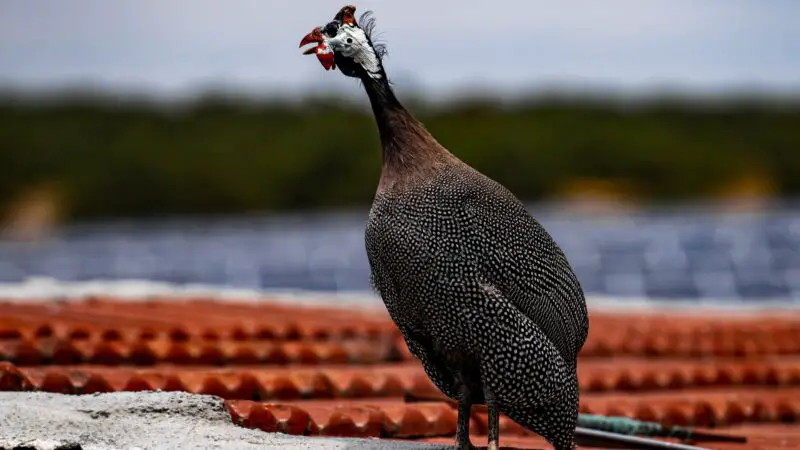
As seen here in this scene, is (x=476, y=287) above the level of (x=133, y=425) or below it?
above

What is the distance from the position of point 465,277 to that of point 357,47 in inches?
36.9

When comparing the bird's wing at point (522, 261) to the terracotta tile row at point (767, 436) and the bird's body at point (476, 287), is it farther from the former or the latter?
the terracotta tile row at point (767, 436)

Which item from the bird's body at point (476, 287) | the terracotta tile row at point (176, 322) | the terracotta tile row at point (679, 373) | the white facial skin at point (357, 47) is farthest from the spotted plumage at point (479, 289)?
the terracotta tile row at point (176, 322)

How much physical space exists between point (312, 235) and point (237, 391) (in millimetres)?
14223

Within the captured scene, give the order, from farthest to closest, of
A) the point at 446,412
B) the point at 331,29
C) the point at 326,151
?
the point at 326,151, the point at 446,412, the point at 331,29

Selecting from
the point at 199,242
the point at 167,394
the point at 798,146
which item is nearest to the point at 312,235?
the point at 199,242

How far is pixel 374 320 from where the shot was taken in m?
8.98

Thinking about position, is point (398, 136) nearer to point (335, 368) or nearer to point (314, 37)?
point (314, 37)

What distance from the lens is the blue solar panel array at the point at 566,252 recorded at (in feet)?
45.9

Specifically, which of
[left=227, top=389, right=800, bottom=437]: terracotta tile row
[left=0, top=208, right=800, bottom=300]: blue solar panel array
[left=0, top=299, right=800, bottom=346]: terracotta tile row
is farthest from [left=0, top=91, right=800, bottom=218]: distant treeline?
[left=227, top=389, right=800, bottom=437]: terracotta tile row

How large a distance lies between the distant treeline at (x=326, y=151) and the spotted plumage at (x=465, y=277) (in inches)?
925

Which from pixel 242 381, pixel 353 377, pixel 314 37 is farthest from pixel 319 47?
pixel 353 377

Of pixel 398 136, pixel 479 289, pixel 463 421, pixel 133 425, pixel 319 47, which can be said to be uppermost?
pixel 319 47

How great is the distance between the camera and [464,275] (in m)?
4.61
